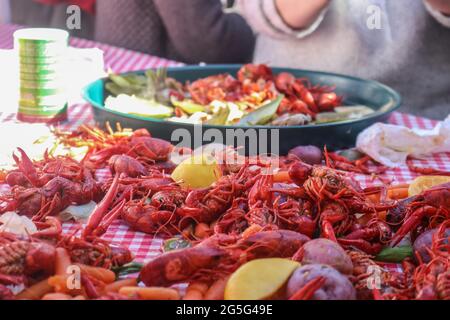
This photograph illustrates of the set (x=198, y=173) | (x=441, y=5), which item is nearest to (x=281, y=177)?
(x=198, y=173)

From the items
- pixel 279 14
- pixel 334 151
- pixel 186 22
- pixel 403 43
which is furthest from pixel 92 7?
pixel 334 151

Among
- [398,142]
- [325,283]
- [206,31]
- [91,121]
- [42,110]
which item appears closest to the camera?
[325,283]

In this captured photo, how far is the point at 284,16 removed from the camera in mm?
2438

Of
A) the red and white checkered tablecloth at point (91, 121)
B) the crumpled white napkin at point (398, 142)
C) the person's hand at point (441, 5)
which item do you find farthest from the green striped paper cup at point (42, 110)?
the person's hand at point (441, 5)

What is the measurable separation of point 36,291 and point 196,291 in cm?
20

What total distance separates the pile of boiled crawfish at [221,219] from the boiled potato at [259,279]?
4 centimetres

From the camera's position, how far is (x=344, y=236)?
1.07m

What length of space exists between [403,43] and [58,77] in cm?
129

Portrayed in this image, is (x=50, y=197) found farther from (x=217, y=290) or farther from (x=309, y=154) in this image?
(x=309, y=154)

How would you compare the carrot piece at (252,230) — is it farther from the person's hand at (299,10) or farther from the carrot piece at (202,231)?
the person's hand at (299,10)

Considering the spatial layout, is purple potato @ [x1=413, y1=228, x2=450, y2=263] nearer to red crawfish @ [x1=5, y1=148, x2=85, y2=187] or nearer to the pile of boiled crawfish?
the pile of boiled crawfish

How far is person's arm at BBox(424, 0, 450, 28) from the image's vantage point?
2.25 metres

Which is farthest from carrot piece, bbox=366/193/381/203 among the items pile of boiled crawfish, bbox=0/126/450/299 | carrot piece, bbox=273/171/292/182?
carrot piece, bbox=273/171/292/182
